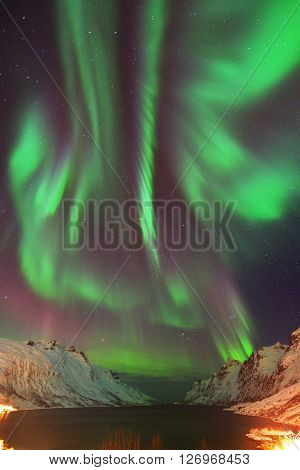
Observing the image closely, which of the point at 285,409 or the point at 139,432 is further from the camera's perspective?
the point at 285,409

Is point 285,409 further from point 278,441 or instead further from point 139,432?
point 278,441

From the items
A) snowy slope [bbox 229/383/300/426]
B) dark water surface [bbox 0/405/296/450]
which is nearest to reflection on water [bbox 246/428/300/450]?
dark water surface [bbox 0/405/296/450]

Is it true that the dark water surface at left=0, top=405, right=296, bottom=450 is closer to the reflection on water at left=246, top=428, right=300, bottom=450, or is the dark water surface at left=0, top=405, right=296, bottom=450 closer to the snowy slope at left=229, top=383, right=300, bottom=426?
the reflection on water at left=246, top=428, right=300, bottom=450

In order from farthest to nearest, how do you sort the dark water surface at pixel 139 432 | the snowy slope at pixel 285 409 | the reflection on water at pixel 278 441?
1. the snowy slope at pixel 285 409
2. the dark water surface at pixel 139 432
3. the reflection on water at pixel 278 441

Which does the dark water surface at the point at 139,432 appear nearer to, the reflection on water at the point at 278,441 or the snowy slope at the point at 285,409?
the reflection on water at the point at 278,441

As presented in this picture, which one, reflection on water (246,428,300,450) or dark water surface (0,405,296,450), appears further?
dark water surface (0,405,296,450)

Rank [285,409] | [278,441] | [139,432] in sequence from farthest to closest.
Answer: [285,409] < [139,432] < [278,441]

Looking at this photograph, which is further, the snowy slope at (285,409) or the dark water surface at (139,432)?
the snowy slope at (285,409)

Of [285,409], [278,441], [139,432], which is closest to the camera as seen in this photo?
[278,441]

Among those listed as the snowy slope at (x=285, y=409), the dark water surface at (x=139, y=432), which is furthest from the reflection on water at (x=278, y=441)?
the snowy slope at (x=285, y=409)

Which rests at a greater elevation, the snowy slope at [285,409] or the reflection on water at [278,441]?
the snowy slope at [285,409]

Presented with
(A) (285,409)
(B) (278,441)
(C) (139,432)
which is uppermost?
(A) (285,409)

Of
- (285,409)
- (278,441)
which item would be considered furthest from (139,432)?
(285,409)
